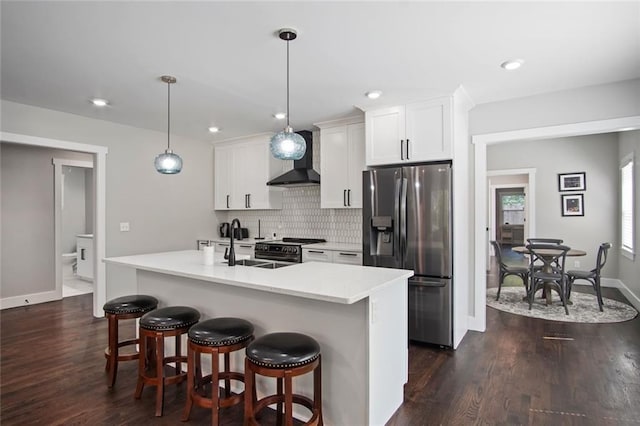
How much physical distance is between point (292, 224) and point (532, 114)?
3463 mm

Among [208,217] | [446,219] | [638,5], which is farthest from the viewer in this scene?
[208,217]

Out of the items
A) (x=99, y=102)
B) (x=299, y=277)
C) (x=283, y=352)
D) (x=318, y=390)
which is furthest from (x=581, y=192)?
(x=99, y=102)

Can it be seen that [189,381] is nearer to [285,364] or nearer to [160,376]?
[160,376]

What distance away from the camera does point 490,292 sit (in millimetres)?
5812

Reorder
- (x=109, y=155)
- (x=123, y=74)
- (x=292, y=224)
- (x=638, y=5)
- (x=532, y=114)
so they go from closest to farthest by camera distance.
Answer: (x=638, y=5), (x=123, y=74), (x=532, y=114), (x=109, y=155), (x=292, y=224)

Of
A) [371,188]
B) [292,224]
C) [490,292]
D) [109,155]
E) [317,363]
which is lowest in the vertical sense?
[490,292]

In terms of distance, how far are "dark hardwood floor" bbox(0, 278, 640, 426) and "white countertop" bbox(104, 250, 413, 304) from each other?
0.92 m

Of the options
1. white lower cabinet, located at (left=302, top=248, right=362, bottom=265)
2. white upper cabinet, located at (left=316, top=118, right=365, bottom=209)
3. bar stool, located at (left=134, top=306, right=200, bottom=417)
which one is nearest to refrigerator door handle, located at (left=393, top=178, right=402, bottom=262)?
white lower cabinet, located at (left=302, top=248, right=362, bottom=265)

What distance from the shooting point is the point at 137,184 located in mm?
4973

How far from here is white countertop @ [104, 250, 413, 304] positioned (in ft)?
6.23

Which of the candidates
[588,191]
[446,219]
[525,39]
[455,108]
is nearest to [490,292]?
[588,191]

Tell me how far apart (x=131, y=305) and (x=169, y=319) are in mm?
587

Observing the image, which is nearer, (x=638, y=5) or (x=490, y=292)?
(x=638, y=5)

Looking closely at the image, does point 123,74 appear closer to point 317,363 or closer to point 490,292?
point 317,363
